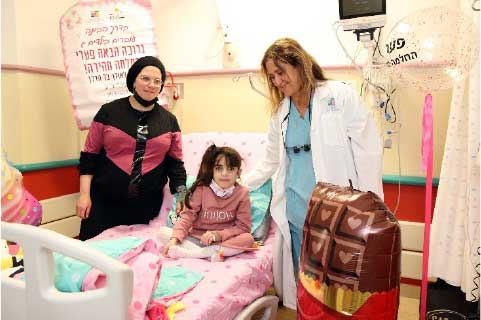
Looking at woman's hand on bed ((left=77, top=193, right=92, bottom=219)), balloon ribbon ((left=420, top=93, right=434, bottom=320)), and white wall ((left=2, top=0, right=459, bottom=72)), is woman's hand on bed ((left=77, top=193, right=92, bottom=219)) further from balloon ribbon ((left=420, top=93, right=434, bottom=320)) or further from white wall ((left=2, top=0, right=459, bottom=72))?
balloon ribbon ((left=420, top=93, right=434, bottom=320))

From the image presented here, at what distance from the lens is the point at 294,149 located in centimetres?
192

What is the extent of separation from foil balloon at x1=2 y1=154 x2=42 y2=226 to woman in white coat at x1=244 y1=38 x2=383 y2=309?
3.64 feet

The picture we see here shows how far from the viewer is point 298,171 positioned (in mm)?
1929

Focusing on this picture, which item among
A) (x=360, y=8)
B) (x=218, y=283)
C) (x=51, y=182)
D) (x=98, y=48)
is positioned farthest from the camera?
(x=51, y=182)

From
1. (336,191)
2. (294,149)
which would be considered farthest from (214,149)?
(336,191)

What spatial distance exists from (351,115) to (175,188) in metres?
1.04

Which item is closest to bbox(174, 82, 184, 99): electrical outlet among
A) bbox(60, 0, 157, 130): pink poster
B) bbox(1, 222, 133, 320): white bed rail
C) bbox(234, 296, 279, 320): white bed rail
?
bbox(60, 0, 157, 130): pink poster

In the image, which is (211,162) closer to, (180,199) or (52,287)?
(180,199)

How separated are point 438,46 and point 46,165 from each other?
222 centimetres

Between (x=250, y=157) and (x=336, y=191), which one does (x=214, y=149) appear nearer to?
(x=250, y=157)

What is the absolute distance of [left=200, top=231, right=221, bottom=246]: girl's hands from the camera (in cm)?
189

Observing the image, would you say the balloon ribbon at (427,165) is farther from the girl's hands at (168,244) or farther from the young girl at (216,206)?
the girl's hands at (168,244)

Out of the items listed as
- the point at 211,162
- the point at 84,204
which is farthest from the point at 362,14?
the point at 84,204

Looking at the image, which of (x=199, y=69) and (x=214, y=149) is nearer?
(x=214, y=149)
